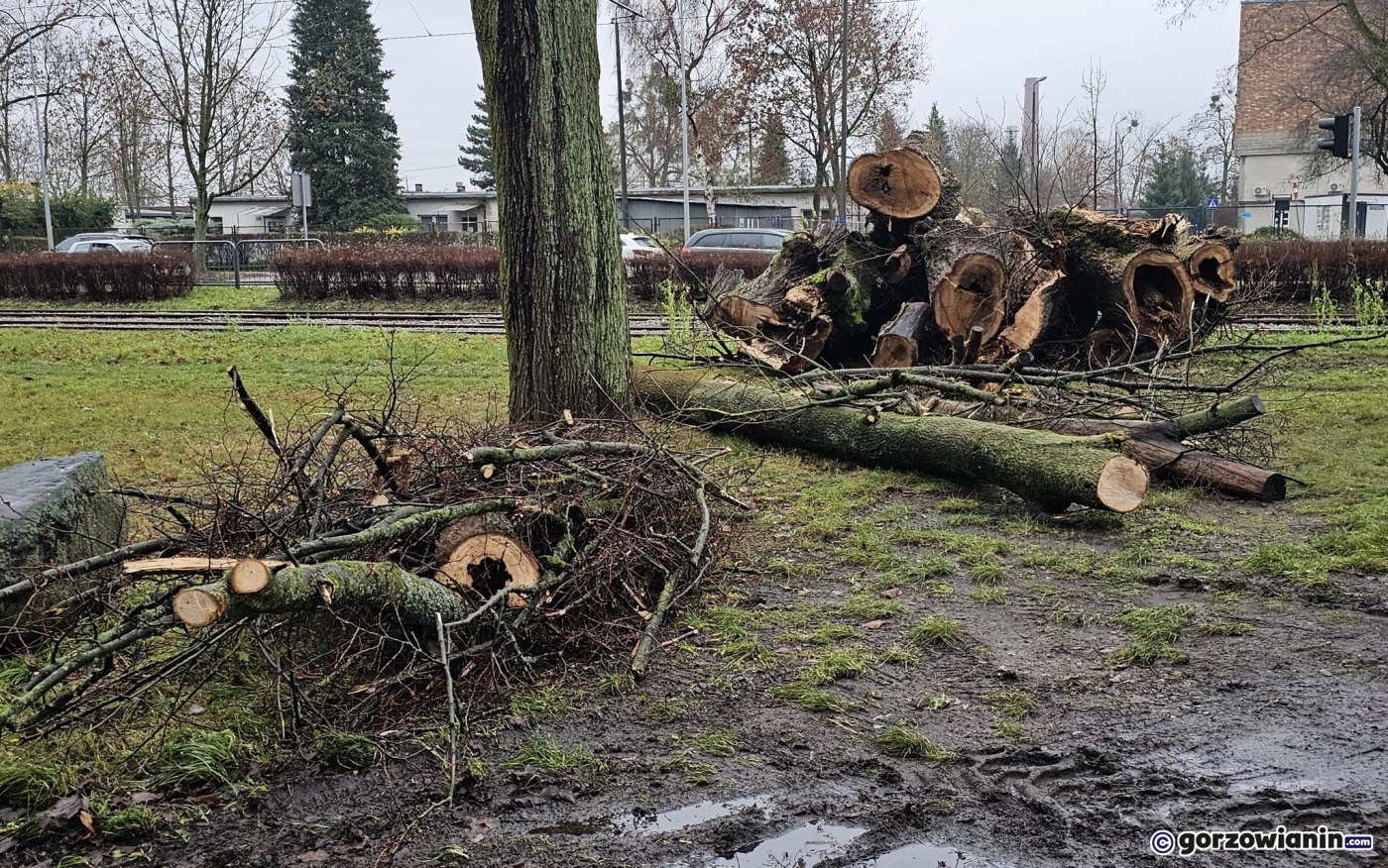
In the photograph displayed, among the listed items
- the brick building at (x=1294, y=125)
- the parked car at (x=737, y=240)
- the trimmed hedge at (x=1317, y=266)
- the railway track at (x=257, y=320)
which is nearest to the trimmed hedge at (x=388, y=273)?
the railway track at (x=257, y=320)

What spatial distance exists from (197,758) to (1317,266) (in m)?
18.1

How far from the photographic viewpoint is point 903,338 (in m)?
9.81

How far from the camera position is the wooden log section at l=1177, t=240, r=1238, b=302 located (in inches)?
402

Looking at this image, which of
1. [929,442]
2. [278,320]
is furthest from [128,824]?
[278,320]

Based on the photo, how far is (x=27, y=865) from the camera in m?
2.95

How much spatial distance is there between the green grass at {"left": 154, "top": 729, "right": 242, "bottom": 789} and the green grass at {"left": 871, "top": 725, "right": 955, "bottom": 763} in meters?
2.09

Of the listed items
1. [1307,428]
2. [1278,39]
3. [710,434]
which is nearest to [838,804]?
[710,434]

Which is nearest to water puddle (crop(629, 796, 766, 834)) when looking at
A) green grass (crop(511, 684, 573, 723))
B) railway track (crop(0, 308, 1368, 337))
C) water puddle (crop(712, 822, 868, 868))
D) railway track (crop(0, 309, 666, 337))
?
water puddle (crop(712, 822, 868, 868))

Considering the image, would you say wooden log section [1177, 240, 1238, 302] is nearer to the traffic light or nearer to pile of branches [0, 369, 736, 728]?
pile of branches [0, 369, 736, 728]

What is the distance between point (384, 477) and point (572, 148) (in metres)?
2.37

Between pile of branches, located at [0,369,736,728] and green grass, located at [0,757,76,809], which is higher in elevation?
pile of branches, located at [0,369,736,728]

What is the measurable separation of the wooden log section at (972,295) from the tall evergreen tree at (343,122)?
140 feet

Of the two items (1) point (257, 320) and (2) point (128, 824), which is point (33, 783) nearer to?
(2) point (128, 824)

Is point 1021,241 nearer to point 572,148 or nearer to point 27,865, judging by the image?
point 572,148
